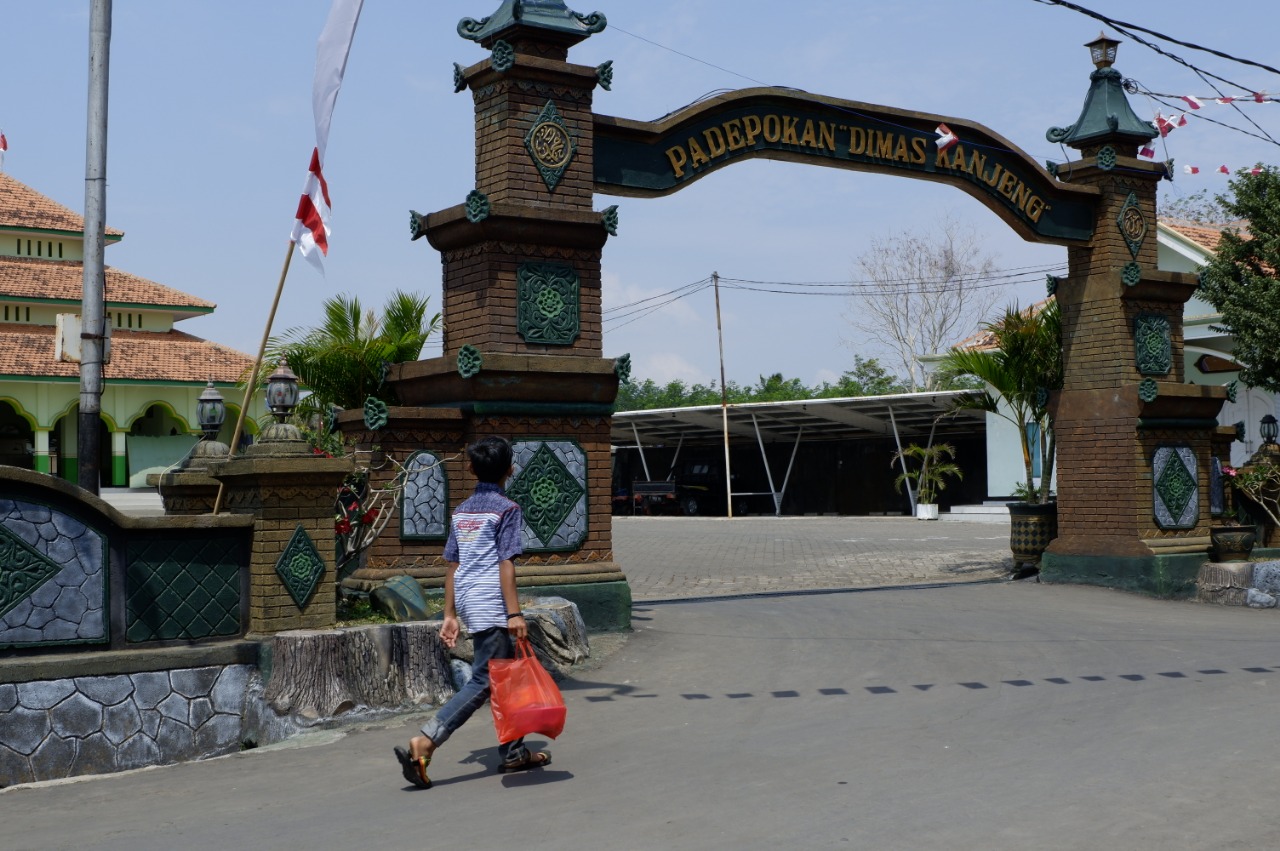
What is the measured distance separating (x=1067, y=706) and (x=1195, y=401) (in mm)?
8119

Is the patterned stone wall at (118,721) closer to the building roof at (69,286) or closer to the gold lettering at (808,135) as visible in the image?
the gold lettering at (808,135)

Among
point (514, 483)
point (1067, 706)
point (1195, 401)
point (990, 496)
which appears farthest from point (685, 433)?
point (1067, 706)

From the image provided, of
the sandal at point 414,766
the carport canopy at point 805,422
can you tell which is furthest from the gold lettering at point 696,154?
the carport canopy at point 805,422

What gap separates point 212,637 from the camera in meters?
8.30

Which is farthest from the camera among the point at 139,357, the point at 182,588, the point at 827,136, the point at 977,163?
the point at 139,357

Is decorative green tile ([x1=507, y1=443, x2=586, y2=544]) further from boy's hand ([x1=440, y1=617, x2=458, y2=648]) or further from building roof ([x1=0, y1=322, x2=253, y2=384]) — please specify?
building roof ([x1=0, y1=322, x2=253, y2=384])

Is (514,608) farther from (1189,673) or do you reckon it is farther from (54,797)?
(1189,673)

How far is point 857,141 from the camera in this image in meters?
13.4

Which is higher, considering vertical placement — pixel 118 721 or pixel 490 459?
pixel 490 459

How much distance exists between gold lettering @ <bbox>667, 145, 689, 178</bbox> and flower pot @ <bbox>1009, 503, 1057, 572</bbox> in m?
6.68

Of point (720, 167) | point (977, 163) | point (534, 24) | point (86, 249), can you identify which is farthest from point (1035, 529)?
point (86, 249)

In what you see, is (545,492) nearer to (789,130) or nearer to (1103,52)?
(789,130)

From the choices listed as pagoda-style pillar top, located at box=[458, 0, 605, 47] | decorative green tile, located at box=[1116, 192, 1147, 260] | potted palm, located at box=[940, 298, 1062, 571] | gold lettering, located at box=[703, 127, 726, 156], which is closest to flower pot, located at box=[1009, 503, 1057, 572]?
potted palm, located at box=[940, 298, 1062, 571]

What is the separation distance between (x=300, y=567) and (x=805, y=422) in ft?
102
